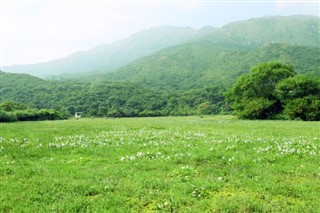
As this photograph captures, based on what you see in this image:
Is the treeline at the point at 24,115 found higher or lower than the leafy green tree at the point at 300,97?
lower

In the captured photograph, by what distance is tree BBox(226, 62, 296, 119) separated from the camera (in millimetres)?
59812

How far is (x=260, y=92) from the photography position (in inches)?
2486

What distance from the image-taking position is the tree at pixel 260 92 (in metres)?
59.8

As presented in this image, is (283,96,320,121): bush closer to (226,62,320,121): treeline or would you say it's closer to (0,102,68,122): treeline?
(226,62,320,121): treeline

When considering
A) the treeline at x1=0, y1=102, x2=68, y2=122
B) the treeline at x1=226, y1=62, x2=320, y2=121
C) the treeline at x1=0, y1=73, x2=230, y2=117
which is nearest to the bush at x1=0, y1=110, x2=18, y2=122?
the treeline at x1=0, y1=102, x2=68, y2=122

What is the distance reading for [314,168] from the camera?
11.1 m

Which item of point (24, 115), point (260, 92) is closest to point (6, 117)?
point (24, 115)

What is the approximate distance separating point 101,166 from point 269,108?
2136 inches

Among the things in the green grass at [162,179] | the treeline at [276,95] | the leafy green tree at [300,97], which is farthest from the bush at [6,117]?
the leafy green tree at [300,97]

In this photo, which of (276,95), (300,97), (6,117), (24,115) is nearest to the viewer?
(6,117)

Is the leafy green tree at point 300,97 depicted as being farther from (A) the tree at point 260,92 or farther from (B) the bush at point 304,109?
(A) the tree at point 260,92

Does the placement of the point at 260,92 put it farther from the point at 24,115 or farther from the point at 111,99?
the point at 111,99

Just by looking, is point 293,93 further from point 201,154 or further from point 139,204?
point 139,204

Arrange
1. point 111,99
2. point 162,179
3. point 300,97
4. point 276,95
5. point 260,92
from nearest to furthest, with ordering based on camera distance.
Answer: point 162,179 < point 300,97 < point 276,95 < point 260,92 < point 111,99
